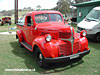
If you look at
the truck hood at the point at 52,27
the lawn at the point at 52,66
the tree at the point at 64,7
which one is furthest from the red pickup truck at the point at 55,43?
the tree at the point at 64,7

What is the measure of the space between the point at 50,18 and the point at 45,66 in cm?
217

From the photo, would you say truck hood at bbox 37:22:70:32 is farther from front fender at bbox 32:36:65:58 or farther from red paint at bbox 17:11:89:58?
front fender at bbox 32:36:65:58

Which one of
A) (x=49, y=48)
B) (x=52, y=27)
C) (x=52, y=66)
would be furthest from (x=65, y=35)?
(x=52, y=66)

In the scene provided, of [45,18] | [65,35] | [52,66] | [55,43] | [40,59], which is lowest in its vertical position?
[52,66]

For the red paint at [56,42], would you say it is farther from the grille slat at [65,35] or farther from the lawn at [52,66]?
the lawn at [52,66]

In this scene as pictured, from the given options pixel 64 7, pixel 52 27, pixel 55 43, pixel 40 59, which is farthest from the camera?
pixel 64 7

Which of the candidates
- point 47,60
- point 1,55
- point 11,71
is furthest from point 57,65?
point 1,55

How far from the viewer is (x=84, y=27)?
8711 millimetres

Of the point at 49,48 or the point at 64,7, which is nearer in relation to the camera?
the point at 49,48

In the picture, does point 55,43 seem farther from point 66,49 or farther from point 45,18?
point 45,18

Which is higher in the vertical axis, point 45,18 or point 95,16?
point 95,16

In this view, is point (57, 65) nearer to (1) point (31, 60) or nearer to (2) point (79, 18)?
(1) point (31, 60)

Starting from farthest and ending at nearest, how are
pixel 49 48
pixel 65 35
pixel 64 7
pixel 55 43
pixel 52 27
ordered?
pixel 64 7 → pixel 52 27 → pixel 65 35 → pixel 55 43 → pixel 49 48

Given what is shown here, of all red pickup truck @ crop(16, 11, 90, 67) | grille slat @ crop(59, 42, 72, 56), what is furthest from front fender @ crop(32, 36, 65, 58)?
grille slat @ crop(59, 42, 72, 56)
